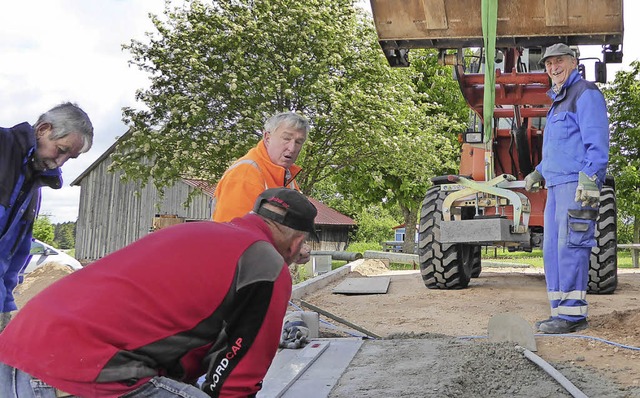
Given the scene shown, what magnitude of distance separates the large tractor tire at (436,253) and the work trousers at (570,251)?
8.96 feet

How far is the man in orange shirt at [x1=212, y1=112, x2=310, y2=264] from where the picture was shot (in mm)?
3674

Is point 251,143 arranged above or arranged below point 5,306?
above

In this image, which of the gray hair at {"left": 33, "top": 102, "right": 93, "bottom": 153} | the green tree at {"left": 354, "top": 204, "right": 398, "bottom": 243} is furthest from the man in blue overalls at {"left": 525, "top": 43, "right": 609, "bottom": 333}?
the green tree at {"left": 354, "top": 204, "right": 398, "bottom": 243}

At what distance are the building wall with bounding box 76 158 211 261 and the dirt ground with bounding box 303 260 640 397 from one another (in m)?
26.3

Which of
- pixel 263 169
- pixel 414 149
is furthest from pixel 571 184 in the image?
pixel 414 149

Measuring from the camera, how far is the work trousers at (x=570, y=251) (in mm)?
5328

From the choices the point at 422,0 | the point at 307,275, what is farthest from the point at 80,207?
the point at 422,0

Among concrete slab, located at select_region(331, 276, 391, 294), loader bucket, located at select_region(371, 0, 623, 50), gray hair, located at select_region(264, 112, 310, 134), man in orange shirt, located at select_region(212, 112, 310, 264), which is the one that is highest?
loader bucket, located at select_region(371, 0, 623, 50)

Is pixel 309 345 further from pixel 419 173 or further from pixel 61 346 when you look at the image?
pixel 419 173

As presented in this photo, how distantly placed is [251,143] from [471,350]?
542 inches

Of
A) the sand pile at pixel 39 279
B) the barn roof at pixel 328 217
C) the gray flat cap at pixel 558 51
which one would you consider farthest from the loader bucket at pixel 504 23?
the barn roof at pixel 328 217

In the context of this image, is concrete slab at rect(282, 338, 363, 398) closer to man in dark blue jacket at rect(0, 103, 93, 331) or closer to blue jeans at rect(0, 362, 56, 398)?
man in dark blue jacket at rect(0, 103, 93, 331)

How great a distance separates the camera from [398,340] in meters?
4.96

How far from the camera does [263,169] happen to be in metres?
3.82
